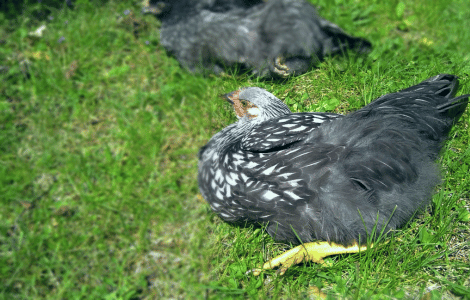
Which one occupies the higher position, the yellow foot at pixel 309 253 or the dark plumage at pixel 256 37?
the dark plumage at pixel 256 37

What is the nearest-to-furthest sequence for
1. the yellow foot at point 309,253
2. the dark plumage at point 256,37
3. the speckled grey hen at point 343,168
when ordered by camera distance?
1. the speckled grey hen at point 343,168
2. the yellow foot at point 309,253
3. the dark plumage at point 256,37

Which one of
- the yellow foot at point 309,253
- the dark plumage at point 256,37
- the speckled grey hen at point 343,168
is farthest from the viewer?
the dark plumage at point 256,37

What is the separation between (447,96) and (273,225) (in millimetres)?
1474

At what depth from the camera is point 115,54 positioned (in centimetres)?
383

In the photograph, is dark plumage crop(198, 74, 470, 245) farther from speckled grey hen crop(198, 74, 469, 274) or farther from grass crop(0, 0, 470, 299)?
grass crop(0, 0, 470, 299)

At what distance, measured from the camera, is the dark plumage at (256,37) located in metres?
2.82

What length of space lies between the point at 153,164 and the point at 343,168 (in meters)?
1.98

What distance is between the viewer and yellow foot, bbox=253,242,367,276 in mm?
1967

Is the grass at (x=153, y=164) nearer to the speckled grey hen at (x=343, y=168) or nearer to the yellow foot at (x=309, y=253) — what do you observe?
the yellow foot at (x=309, y=253)

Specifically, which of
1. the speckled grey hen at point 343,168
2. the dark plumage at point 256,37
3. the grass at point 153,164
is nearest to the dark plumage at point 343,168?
the speckled grey hen at point 343,168

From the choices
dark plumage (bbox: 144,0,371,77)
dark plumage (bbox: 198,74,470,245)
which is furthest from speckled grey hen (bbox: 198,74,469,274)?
dark plumage (bbox: 144,0,371,77)

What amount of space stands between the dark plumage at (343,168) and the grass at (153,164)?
9.6 inches

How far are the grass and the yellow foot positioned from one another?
69 mm

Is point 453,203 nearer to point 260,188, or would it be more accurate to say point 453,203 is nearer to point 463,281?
point 463,281
